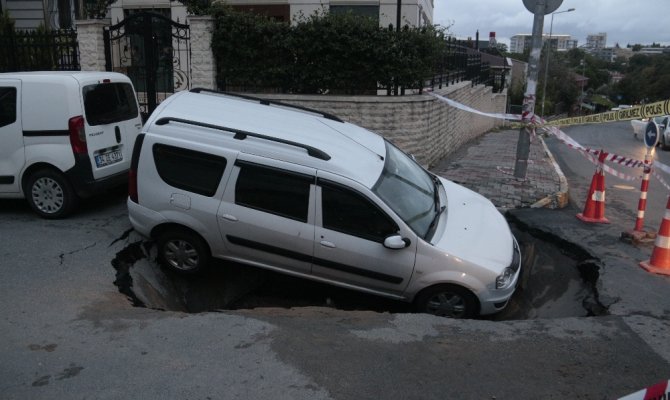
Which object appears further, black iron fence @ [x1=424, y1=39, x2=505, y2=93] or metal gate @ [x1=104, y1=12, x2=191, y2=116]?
black iron fence @ [x1=424, y1=39, x2=505, y2=93]

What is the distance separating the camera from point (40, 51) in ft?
39.7

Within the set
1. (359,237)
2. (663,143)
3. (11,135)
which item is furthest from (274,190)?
(663,143)

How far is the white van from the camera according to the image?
6.72 m

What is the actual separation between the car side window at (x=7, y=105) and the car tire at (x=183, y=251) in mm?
2749

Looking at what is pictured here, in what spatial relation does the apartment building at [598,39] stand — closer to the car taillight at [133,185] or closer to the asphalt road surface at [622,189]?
the asphalt road surface at [622,189]

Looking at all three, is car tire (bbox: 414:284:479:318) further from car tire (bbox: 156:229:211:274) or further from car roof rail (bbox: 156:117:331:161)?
car tire (bbox: 156:229:211:274)

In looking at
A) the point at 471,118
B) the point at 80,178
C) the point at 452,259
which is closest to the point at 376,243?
the point at 452,259

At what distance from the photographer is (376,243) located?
5.20 metres

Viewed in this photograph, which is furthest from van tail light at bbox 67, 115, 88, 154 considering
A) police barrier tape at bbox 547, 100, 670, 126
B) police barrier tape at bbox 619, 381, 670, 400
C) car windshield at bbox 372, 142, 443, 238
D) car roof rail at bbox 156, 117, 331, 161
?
police barrier tape at bbox 547, 100, 670, 126

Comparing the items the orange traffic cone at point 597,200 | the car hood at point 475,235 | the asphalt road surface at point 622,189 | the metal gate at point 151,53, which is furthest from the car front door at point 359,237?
the metal gate at point 151,53

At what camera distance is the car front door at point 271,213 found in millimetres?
5320

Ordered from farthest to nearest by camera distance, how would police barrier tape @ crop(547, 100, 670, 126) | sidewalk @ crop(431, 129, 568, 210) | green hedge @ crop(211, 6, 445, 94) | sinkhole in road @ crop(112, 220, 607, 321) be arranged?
1. green hedge @ crop(211, 6, 445, 94)
2. sidewalk @ crop(431, 129, 568, 210)
3. police barrier tape @ crop(547, 100, 670, 126)
4. sinkhole in road @ crop(112, 220, 607, 321)

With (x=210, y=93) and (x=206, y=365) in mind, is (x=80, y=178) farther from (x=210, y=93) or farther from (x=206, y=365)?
(x=206, y=365)

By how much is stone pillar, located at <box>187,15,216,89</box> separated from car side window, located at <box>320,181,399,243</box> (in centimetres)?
625
